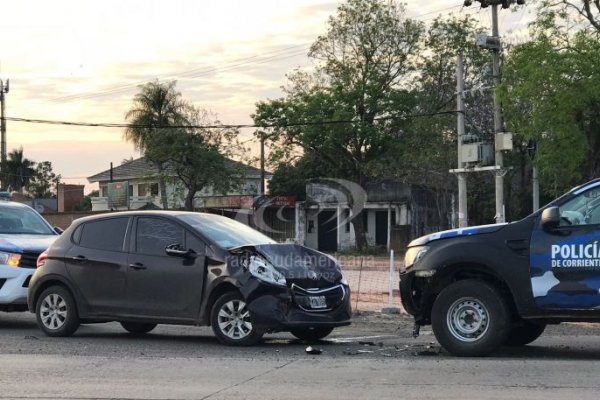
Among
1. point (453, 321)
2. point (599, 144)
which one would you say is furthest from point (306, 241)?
point (453, 321)

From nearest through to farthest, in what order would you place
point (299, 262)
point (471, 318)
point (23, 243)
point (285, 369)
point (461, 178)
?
point (285, 369) < point (471, 318) < point (299, 262) < point (23, 243) < point (461, 178)

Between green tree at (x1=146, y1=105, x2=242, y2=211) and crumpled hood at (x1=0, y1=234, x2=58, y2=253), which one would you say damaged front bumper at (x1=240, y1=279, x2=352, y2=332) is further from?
green tree at (x1=146, y1=105, x2=242, y2=211)

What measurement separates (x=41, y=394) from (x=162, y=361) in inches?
72.0

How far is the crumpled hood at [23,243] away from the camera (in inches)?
462

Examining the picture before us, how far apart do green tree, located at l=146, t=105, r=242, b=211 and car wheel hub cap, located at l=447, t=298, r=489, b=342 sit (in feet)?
123

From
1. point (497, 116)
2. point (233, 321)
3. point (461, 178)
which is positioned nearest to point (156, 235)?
point (233, 321)

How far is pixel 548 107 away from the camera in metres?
22.5

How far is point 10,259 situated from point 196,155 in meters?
34.4

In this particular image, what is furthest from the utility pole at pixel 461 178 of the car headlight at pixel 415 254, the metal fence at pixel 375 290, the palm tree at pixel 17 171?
the palm tree at pixel 17 171

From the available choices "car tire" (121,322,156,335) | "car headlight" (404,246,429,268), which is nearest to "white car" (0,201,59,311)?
"car tire" (121,322,156,335)

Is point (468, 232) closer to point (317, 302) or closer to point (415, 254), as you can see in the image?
point (415, 254)

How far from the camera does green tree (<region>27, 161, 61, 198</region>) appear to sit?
8994 cm

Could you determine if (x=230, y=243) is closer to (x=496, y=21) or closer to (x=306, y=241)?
(x=496, y=21)

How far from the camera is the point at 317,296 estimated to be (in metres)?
9.45
